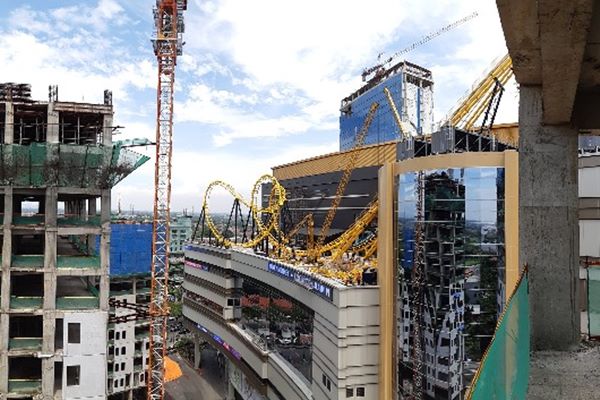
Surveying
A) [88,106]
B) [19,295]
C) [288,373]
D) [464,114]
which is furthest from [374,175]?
[19,295]

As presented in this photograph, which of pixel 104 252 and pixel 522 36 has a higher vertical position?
pixel 522 36

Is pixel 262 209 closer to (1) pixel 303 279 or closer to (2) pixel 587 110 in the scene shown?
(1) pixel 303 279

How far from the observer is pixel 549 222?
7449 mm

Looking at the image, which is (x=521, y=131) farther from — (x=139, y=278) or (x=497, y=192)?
(x=139, y=278)

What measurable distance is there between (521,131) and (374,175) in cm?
4513

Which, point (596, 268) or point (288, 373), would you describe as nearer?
point (596, 268)

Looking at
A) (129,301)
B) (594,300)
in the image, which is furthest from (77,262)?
(594,300)

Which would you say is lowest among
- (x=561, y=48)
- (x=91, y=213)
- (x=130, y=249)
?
(x=130, y=249)

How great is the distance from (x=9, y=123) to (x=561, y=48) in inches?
1214

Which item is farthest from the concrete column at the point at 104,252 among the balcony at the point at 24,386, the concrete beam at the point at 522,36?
the concrete beam at the point at 522,36

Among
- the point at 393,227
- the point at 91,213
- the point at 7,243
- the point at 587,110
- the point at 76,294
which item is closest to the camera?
the point at 587,110

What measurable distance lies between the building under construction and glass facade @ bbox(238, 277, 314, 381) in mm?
16394

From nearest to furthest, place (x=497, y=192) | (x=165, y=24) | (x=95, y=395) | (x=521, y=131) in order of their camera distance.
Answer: (x=521, y=131)
(x=497, y=192)
(x=95, y=395)
(x=165, y=24)

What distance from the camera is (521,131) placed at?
761 cm
